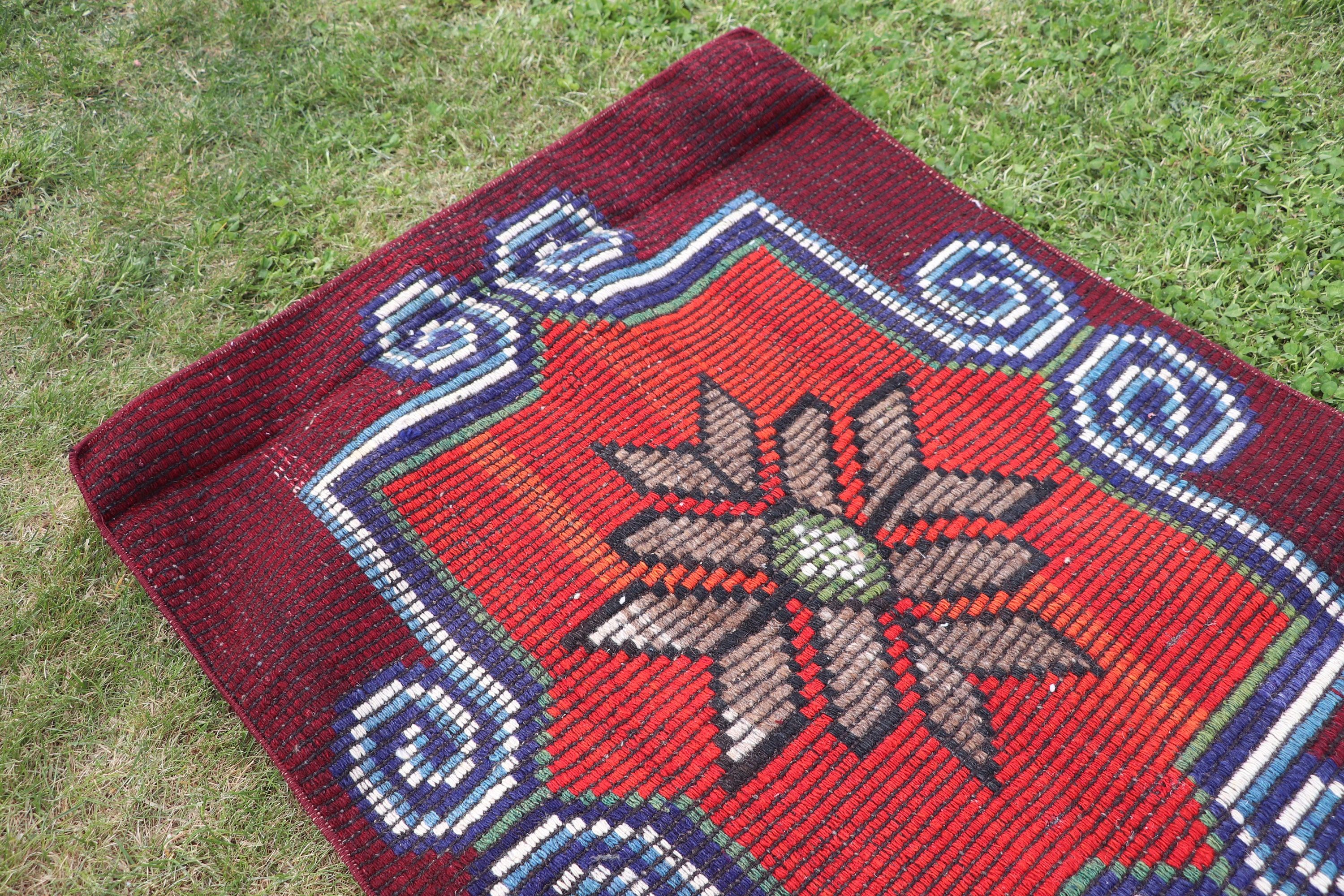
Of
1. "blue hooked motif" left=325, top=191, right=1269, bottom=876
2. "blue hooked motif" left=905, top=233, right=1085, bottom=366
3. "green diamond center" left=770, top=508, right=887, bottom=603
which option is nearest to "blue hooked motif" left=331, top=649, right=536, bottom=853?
"blue hooked motif" left=325, top=191, right=1269, bottom=876

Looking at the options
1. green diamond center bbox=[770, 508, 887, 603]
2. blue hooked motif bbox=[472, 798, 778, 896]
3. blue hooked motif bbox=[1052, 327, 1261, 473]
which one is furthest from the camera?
blue hooked motif bbox=[1052, 327, 1261, 473]

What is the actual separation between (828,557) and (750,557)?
110 millimetres

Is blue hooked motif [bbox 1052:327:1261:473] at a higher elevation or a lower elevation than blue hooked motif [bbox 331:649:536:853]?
higher

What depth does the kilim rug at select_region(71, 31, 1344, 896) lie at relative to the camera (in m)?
1.20

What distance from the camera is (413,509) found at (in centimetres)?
139

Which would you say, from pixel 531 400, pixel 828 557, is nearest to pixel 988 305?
pixel 828 557

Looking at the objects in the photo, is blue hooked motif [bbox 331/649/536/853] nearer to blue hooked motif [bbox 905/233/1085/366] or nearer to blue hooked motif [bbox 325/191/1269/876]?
blue hooked motif [bbox 325/191/1269/876]

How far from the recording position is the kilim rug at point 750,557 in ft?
3.94

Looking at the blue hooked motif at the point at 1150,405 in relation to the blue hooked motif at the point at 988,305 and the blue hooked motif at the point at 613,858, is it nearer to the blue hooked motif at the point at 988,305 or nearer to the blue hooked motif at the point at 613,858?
the blue hooked motif at the point at 988,305

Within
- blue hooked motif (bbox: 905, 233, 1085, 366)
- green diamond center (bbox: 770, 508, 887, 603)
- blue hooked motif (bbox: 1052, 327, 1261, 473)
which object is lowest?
green diamond center (bbox: 770, 508, 887, 603)

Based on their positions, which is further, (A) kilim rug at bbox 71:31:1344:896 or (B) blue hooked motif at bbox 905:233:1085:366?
(B) blue hooked motif at bbox 905:233:1085:366

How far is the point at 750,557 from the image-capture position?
53.6 inches

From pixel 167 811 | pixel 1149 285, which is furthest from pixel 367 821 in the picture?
pixel 1149 285

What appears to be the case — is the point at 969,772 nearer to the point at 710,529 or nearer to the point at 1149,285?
the point at 710,529
